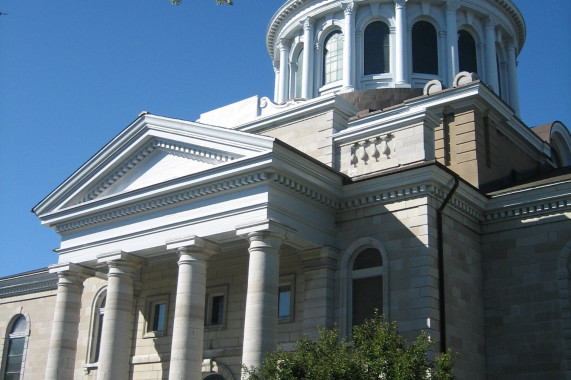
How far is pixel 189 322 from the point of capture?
17.8 m

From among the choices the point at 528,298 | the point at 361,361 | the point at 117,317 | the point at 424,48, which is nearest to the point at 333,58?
the point at 424,48

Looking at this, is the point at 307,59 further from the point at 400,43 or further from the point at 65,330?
the point at 65,330

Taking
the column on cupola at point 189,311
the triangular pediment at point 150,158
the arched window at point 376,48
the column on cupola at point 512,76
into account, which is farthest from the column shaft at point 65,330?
the column on cupola at point 512,76

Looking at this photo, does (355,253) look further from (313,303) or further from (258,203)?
(258,203)

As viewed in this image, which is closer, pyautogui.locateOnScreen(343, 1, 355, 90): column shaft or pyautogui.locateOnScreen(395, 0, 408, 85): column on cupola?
pyautogui.locateOnScreen(395, 0, 408, 85): column on cupola

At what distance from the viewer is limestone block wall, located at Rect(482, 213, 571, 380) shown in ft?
60.8

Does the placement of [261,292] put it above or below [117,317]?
above

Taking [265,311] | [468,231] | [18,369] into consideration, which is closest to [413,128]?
[468,231]

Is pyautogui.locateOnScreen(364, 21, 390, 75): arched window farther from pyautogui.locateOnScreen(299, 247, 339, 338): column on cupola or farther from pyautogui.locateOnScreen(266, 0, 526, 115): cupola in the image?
pyautogui.locateOnScreen(299, 247, 339, 338): column on cupola

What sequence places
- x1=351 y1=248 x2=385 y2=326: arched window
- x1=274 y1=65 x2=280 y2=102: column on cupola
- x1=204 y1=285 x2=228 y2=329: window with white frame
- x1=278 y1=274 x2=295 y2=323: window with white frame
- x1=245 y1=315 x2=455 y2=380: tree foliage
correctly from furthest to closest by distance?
x1=274 y1=65 x2=280 y2=102: column on cupola
x1=204 y1=285 x2=228 y2=329: window with white frame
x1=278 y1=274 x2=295 y2=323: window with white frame
x1=351 y1=248 x2=385 y2=326: arched window
x1=245 y1=315 x2=455 y2=380: tree foliage

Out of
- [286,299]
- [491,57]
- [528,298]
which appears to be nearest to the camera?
[528,298]

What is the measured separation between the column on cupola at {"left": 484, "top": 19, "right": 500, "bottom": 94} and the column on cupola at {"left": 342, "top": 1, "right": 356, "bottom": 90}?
5.65 metres

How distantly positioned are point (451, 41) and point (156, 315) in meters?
16.2

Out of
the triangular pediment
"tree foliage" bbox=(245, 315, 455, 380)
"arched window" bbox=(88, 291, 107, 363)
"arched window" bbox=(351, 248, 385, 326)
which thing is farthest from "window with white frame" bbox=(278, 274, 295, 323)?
"arched window" bbox=(88, 291, 107, 363)
